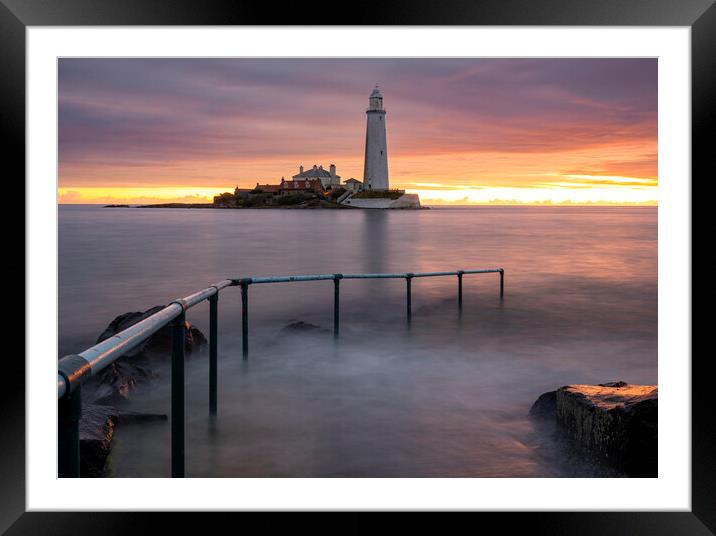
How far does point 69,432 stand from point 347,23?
1.37 metres

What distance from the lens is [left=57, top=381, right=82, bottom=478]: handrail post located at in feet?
5.68

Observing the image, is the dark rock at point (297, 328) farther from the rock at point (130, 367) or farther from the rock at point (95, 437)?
the rock at point (95, 437)

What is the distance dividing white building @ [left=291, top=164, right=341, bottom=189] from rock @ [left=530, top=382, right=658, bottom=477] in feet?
346

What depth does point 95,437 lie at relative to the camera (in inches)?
139

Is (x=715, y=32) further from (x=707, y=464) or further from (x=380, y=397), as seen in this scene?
(x=380, y=397)

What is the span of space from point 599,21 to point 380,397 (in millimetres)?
3799

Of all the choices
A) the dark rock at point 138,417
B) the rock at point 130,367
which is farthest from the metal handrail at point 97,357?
the rock at point 130,367

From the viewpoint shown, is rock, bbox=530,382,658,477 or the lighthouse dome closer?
rock, bbox=530,382,658,477

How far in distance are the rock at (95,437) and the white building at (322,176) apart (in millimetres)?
105274

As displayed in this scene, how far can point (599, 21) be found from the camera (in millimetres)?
1888

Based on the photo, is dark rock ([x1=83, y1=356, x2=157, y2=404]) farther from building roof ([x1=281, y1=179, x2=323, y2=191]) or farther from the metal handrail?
building roof ([x1=281, y1=179, x2=323, y2=191])

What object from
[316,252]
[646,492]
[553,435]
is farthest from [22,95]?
[316,252]

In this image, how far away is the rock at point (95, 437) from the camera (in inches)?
131

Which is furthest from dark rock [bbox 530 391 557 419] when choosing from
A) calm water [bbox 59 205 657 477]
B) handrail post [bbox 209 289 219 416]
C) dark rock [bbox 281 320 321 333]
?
dark rock [bbox 281 320 321 333]
